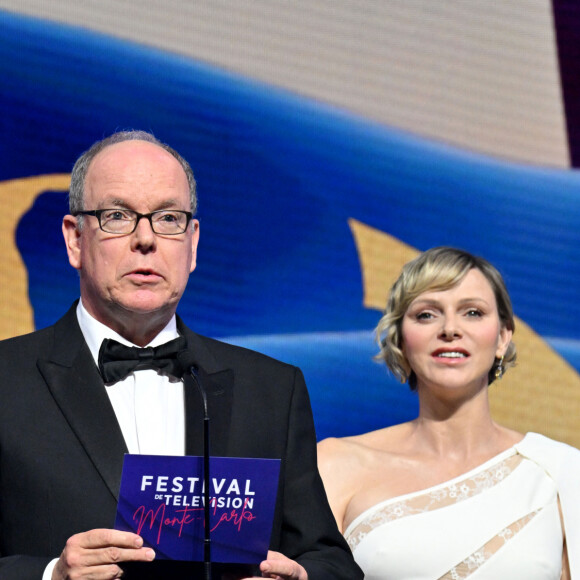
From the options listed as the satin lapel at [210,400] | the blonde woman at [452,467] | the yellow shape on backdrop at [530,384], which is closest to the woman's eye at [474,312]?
the blonde woman at [452,467]

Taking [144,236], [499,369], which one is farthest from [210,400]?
[499,369]

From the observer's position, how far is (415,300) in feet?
10.9

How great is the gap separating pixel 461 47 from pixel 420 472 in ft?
5.94

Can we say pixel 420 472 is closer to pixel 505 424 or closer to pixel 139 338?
pixel 505 424

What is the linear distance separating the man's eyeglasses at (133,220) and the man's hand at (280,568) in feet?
2.28

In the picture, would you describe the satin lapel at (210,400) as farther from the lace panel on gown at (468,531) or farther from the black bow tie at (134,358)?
the lace panel on gown at (468,531)

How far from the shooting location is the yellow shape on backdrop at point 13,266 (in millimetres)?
3637

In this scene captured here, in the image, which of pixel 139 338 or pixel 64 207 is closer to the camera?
pixel 139 338

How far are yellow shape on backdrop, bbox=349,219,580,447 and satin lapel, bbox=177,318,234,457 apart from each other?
184cm

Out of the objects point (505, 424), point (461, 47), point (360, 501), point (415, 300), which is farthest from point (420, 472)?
point (461, 47)

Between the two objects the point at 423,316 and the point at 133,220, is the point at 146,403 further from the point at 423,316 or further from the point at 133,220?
the point at 423,316

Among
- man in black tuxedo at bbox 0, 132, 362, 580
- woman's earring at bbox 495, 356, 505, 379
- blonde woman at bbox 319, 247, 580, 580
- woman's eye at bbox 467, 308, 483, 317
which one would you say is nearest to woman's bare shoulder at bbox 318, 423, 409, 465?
blonde woman at bbox 319, 247, 580, 580

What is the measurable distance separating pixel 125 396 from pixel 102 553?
18.3 inches

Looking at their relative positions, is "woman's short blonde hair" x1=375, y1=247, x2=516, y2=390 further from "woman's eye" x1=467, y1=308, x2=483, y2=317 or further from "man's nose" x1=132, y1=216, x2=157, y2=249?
"man's nose" x1=132, y1=216, x2=157, y2=249
